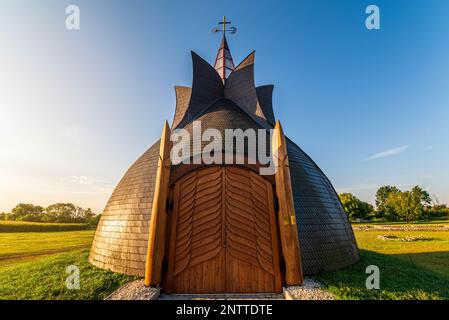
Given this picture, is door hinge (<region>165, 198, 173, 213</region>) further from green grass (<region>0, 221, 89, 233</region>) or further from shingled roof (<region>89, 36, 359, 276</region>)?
green grass (<region>0, 221, 89, 233</region>)

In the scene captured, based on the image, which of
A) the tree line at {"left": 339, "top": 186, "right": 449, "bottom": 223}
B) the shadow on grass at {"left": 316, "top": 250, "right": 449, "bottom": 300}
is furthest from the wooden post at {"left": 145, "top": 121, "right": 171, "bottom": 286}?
the tree line at {"left": 339, "top": 186, "right": 449, "bottom": 223}

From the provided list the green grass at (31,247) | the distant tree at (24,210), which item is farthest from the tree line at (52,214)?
the green grass at (31,247)

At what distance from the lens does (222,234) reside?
539 centimetres

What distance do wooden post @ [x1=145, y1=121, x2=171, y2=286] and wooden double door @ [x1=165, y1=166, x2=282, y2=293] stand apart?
0.31 m

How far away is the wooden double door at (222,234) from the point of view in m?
5.09

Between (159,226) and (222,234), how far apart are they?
1715 mm

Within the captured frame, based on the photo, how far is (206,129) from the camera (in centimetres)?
823

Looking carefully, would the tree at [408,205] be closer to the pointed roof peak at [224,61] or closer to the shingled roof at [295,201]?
the shingled roof at [295,201]

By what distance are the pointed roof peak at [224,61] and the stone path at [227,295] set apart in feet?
54.1

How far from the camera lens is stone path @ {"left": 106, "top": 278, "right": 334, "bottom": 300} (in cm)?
429


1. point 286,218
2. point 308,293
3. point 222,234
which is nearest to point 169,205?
point 222,234
